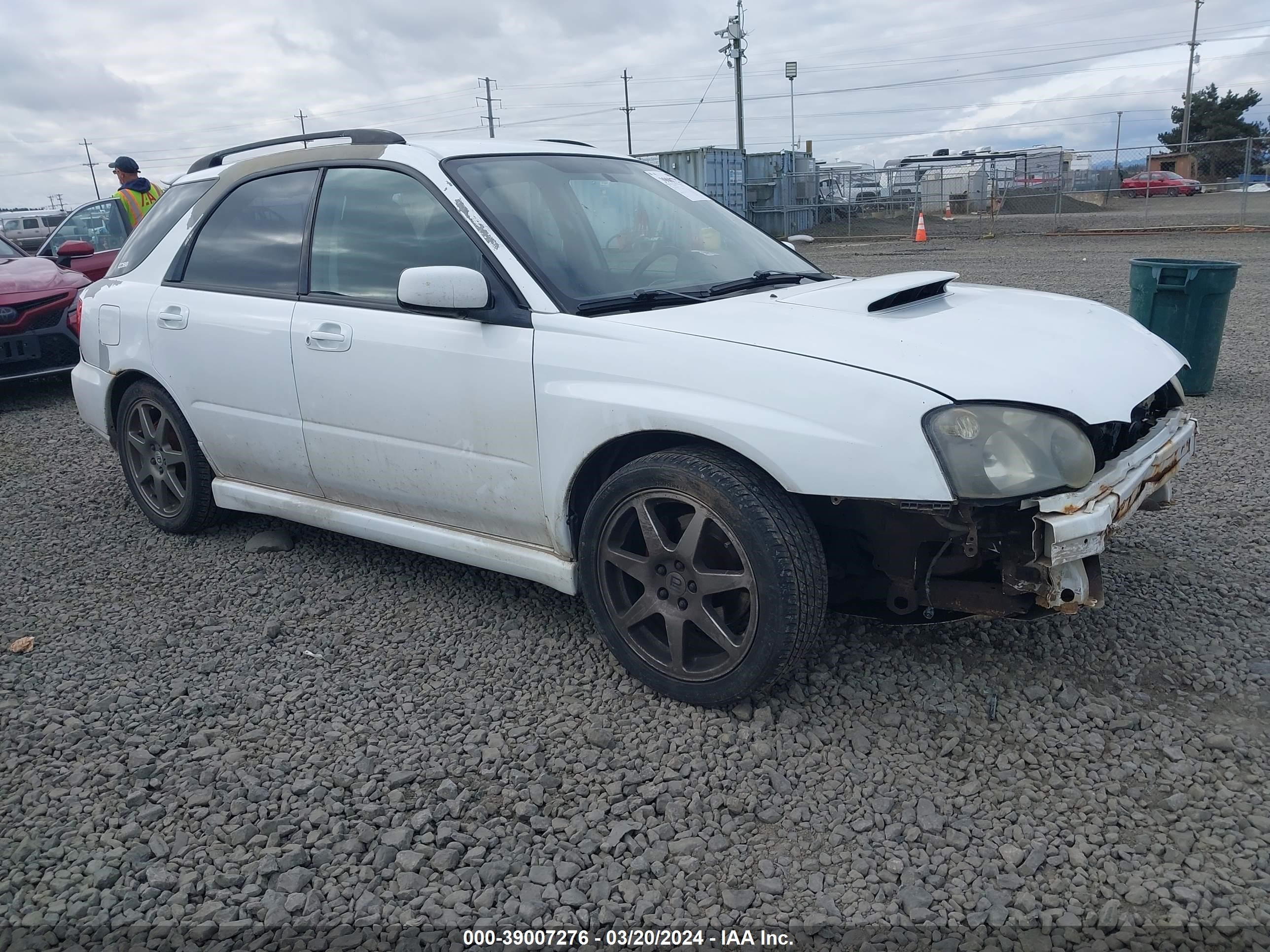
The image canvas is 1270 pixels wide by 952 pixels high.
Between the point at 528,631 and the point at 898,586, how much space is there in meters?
1.43

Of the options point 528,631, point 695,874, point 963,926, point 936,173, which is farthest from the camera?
point 936,173

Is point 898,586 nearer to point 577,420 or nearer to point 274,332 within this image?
point 577,420

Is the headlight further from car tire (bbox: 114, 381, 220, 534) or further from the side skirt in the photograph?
car tire (bbox: 114, 381, 220, 534)

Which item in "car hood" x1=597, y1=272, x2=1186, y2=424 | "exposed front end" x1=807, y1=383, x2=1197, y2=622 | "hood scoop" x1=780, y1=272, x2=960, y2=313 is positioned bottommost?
"exposed front end" x1=807, y1=383, x2=1197, y2=622

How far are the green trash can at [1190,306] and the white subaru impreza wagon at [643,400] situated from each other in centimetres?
361

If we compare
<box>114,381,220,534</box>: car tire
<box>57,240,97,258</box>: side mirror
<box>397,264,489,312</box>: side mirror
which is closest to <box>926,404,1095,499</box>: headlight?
<box>397,264,489,312</box>: side mirror

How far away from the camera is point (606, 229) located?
3.74 meters

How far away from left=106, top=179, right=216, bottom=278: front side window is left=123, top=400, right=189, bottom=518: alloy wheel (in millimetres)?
717

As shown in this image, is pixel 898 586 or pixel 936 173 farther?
pixel 936 173

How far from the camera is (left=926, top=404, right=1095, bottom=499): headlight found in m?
2.58

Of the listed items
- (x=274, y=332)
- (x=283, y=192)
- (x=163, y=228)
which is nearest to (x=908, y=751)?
(x=274, y=332)

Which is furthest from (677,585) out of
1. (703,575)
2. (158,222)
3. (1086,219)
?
(1086,219)

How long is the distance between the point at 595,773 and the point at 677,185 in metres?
2.66

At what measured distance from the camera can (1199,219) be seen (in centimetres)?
2261
